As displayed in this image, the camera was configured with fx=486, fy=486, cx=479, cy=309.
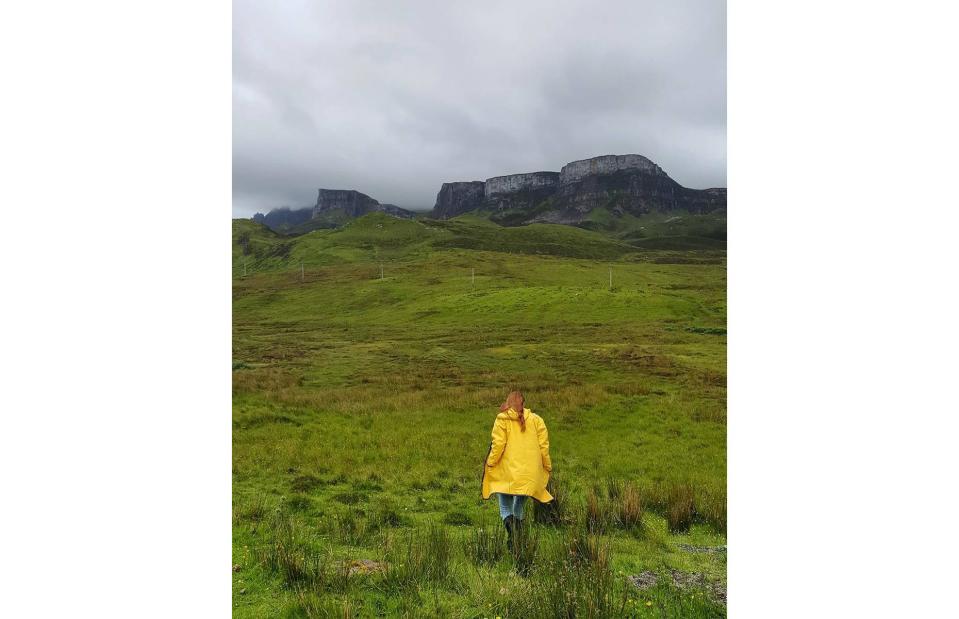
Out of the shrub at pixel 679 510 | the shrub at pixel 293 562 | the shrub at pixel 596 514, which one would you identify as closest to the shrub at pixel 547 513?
the shrub at pixel 596 514

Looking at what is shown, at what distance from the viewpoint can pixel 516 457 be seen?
556 cm

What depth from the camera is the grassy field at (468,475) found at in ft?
15.6

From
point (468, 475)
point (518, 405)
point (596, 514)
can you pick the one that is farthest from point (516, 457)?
point (468, 475)

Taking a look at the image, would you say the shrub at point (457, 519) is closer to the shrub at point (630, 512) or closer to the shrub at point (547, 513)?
the shrub at point (547, 513)

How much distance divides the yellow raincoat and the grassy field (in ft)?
1.83

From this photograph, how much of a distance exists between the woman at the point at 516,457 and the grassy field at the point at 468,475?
1.68ft

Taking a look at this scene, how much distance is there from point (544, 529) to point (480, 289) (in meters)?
67.4

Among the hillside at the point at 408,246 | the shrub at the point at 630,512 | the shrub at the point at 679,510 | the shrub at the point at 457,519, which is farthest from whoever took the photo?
the hillside at the point at 408,246

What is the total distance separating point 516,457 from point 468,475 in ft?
15.6

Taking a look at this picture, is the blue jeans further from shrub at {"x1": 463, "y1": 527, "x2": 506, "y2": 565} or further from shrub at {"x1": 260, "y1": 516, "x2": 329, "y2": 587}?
shrub at {"x1": 260, "y1": 516, "x2": 329, "y2": 587}

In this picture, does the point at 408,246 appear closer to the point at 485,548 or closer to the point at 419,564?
the point at 485,548
